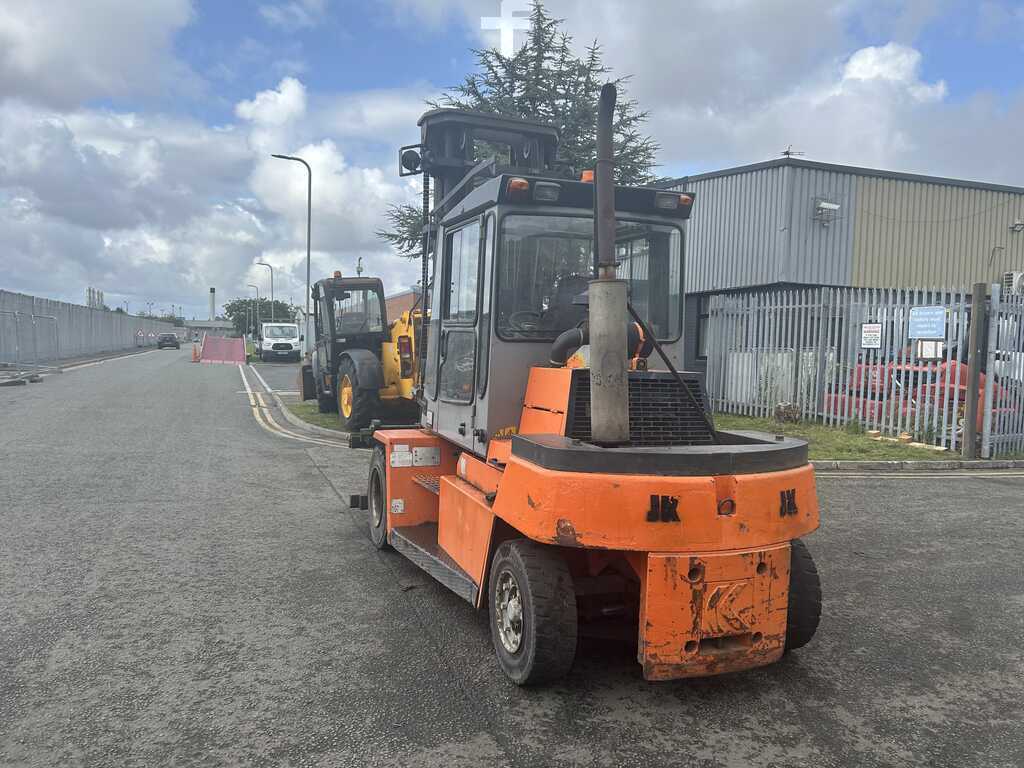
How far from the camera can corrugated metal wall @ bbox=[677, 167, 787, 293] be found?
18.1 meters

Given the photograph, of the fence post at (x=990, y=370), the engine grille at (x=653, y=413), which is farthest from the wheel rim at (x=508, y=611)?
the fence post at (x=990, y=370)

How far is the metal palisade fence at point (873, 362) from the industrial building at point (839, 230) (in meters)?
2.16

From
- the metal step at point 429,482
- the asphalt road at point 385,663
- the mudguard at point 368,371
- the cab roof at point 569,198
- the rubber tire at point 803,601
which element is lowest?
the asphalt road at point 385,663

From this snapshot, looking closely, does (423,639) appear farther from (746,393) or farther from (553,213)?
(746,393)

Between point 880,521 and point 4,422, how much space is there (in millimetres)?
13224

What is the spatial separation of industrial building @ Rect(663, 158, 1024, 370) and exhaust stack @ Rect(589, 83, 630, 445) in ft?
46.1

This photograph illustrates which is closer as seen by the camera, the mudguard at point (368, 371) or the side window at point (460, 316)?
the side window at point (460, 316)

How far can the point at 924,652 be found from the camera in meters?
4.23

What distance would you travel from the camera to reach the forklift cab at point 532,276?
4.50m

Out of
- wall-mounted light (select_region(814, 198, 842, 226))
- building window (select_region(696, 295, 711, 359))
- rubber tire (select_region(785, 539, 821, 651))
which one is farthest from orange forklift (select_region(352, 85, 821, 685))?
wall-mounted light (select_region(814, 198, 842, 226))

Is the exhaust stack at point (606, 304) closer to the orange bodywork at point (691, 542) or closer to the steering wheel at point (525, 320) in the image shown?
the orange bodywork at point (691, 542)

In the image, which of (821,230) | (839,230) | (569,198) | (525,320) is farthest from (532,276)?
(839,230)

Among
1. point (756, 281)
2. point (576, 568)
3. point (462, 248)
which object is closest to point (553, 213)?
point (462, 248)

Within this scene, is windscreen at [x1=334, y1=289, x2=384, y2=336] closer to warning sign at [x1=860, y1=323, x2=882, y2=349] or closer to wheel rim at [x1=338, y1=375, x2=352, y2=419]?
wheel rim at [x1=338, y1=375, x2=352, y2=419]
